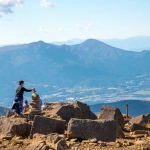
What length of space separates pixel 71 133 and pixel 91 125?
31.9 inches

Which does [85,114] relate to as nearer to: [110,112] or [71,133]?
[110,112]

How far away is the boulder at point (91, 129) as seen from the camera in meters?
13.4

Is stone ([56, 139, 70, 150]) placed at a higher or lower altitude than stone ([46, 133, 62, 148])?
lower

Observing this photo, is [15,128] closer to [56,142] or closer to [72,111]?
[56,142]

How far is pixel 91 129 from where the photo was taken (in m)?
13.6

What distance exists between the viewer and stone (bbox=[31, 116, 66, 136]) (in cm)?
1424

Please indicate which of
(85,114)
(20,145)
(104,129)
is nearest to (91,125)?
(104,129)

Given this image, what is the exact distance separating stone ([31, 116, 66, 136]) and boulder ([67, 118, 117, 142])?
115 cm

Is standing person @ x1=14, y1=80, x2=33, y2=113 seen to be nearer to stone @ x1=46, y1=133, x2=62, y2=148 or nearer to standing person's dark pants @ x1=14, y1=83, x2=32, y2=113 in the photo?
standing person's dark pants @ x1=14, y1=83, x2=32, y2=113

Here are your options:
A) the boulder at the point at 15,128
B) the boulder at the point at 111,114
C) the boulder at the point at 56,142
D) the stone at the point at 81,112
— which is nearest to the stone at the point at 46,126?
the boulder at the point at 15,128

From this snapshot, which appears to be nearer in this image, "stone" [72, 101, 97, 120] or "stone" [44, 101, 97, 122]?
"stone" [44, 101, 97, 122]

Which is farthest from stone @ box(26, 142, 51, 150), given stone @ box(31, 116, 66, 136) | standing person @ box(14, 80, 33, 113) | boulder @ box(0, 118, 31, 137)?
standing person @ box(14, 80, 33, 113)

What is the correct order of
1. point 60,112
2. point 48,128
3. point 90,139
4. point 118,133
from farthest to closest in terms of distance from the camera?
point 60,112, point 118,133, point 48,128, point 90,139

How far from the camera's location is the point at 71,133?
528 inches
